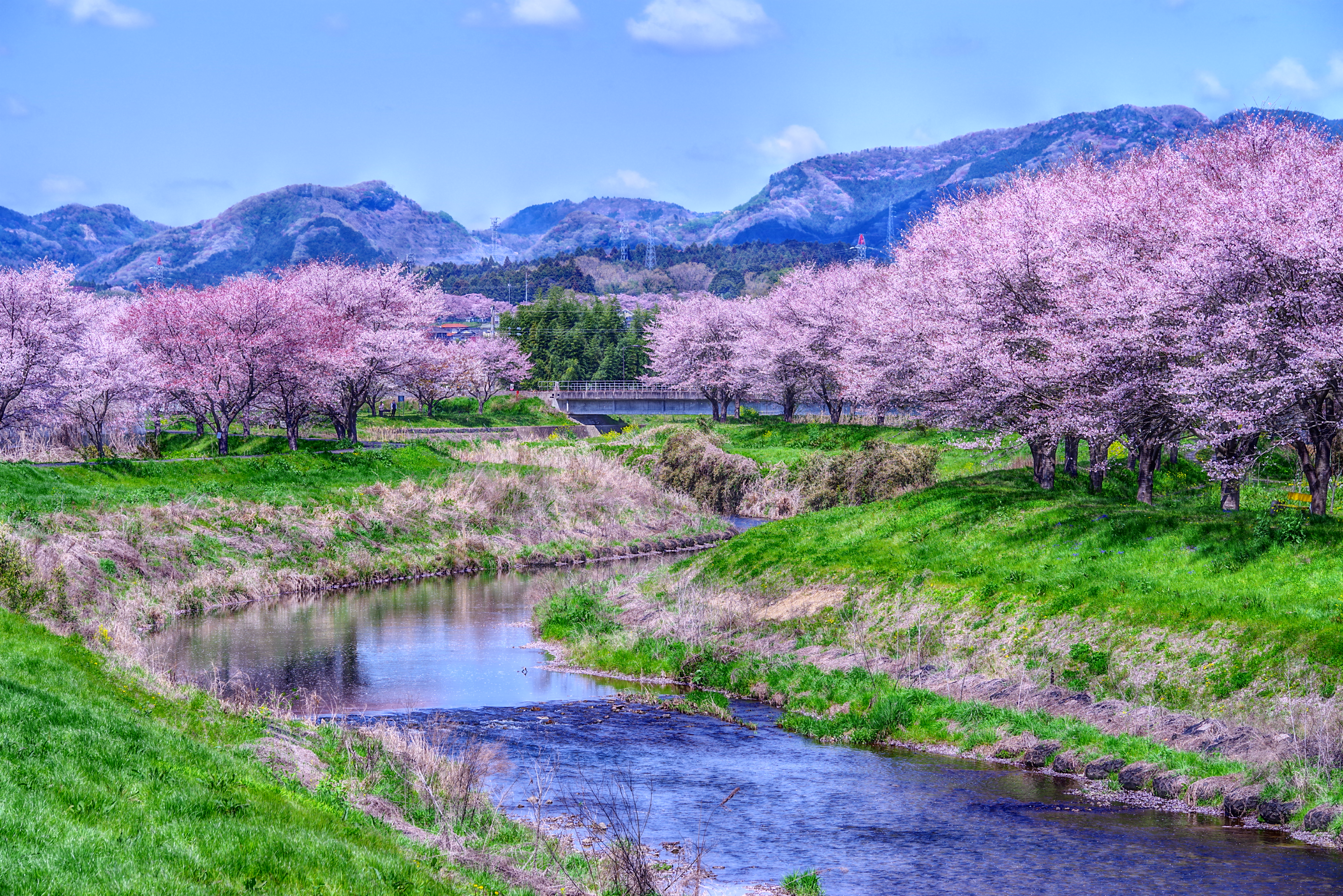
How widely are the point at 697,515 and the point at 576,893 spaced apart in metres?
49.6

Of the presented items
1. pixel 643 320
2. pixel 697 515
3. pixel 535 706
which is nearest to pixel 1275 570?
pixel 535 706

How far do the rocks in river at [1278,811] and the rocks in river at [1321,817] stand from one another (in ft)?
1.09

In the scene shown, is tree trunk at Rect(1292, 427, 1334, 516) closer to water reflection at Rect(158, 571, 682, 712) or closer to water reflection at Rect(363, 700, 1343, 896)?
water reflection at Rect(363, 700, 1343, 896)

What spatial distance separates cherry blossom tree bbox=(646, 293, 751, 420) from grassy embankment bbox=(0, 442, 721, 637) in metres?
34.7

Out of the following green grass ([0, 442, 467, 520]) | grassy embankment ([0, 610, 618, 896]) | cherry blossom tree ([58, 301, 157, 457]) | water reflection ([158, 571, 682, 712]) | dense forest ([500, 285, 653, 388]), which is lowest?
water reflection ([158, 571, 682, 712])

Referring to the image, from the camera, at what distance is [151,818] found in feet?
37.3

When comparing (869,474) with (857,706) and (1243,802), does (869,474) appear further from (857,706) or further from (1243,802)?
(1243,802)

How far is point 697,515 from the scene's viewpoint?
63219 mm

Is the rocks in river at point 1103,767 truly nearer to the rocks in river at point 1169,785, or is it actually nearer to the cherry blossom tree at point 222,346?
the rocks in river at point 1169,785

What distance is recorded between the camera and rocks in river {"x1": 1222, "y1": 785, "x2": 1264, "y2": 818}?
1802 cm

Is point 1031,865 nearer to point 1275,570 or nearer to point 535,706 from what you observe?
point 1275,570

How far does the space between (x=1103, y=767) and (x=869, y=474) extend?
3879 cm

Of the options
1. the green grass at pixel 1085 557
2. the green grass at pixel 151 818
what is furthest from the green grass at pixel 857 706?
the green grass at pixel 151 818

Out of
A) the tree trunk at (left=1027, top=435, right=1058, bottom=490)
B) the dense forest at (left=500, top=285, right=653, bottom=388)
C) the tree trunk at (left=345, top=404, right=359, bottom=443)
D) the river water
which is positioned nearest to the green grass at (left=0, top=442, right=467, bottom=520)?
the tree trunk at (left=345, top=404, right=359, bottom=443)
